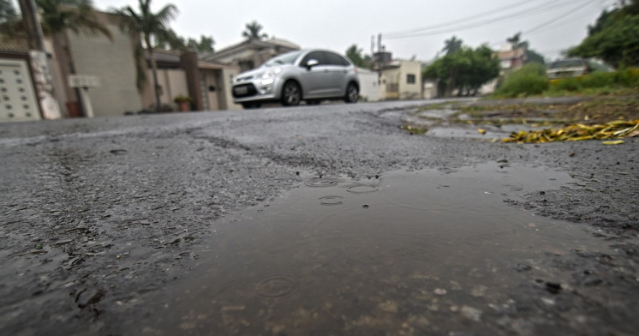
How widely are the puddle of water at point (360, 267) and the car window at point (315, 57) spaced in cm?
653

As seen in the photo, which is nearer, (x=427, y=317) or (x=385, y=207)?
(x=427, y=317)

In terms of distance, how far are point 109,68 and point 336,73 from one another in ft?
41.9

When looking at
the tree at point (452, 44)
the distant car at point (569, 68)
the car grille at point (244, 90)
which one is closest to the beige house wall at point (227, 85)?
the car grille at point (244, 90)

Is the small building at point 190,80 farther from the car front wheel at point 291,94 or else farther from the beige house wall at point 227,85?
the car front wheel at point 291,94

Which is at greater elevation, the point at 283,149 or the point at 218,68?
the point at 218,68

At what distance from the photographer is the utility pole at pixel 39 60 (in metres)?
8.62

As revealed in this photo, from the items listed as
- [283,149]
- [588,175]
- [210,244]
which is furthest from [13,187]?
[588,175]

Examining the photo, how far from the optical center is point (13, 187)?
4.27 ft

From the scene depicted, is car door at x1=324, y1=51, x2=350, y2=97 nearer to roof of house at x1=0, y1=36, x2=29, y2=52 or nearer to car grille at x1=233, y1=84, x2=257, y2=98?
car grille at x1=233, y1=84, x2=257, y2=98

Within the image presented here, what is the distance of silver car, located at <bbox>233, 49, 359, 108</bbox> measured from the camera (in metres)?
6.54

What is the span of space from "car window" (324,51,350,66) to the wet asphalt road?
594 cm

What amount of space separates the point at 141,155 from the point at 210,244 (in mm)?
1483

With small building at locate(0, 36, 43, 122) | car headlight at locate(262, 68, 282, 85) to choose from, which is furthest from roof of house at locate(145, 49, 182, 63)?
car headlight at locate(262, 68, 282, 85)

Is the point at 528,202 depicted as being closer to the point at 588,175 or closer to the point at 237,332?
the point at 588,175
